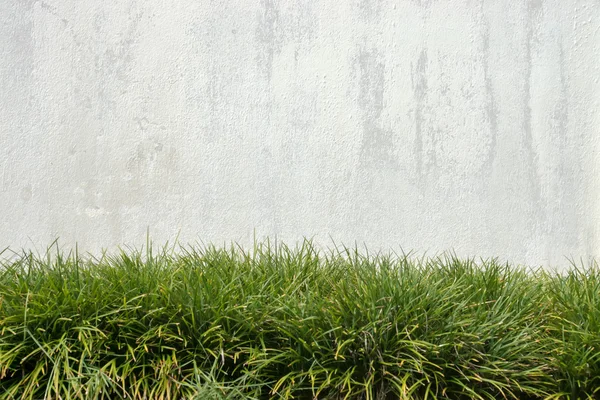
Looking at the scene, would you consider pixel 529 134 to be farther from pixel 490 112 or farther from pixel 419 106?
pixel 419 106

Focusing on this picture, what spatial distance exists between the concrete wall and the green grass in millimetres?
1393

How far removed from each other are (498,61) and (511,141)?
57 centimetres

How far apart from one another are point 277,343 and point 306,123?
195 centimetres

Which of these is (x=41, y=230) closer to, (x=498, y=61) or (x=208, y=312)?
(x=208, y=312)

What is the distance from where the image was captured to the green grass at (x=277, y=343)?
258 centimetres

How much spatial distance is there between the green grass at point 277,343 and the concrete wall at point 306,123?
1393 mm

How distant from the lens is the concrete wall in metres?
4.25

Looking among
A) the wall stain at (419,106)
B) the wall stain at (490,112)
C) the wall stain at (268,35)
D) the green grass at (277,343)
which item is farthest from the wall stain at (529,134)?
the wall stain at (268,35)

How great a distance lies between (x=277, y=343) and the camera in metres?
2.77

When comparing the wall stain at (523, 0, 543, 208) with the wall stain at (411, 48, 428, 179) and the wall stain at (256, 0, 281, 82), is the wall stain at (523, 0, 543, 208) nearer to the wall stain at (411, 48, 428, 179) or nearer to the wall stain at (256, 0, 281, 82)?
the wall stain at (411, 48, 428, 179)

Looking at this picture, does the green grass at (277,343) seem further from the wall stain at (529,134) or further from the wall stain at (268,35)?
the wall stain at (268,35)

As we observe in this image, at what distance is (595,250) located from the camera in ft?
14.3

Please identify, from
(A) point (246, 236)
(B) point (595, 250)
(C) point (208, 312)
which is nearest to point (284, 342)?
(C) point (208, 312)

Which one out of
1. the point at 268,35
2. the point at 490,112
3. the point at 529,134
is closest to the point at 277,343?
the point at 268,35
